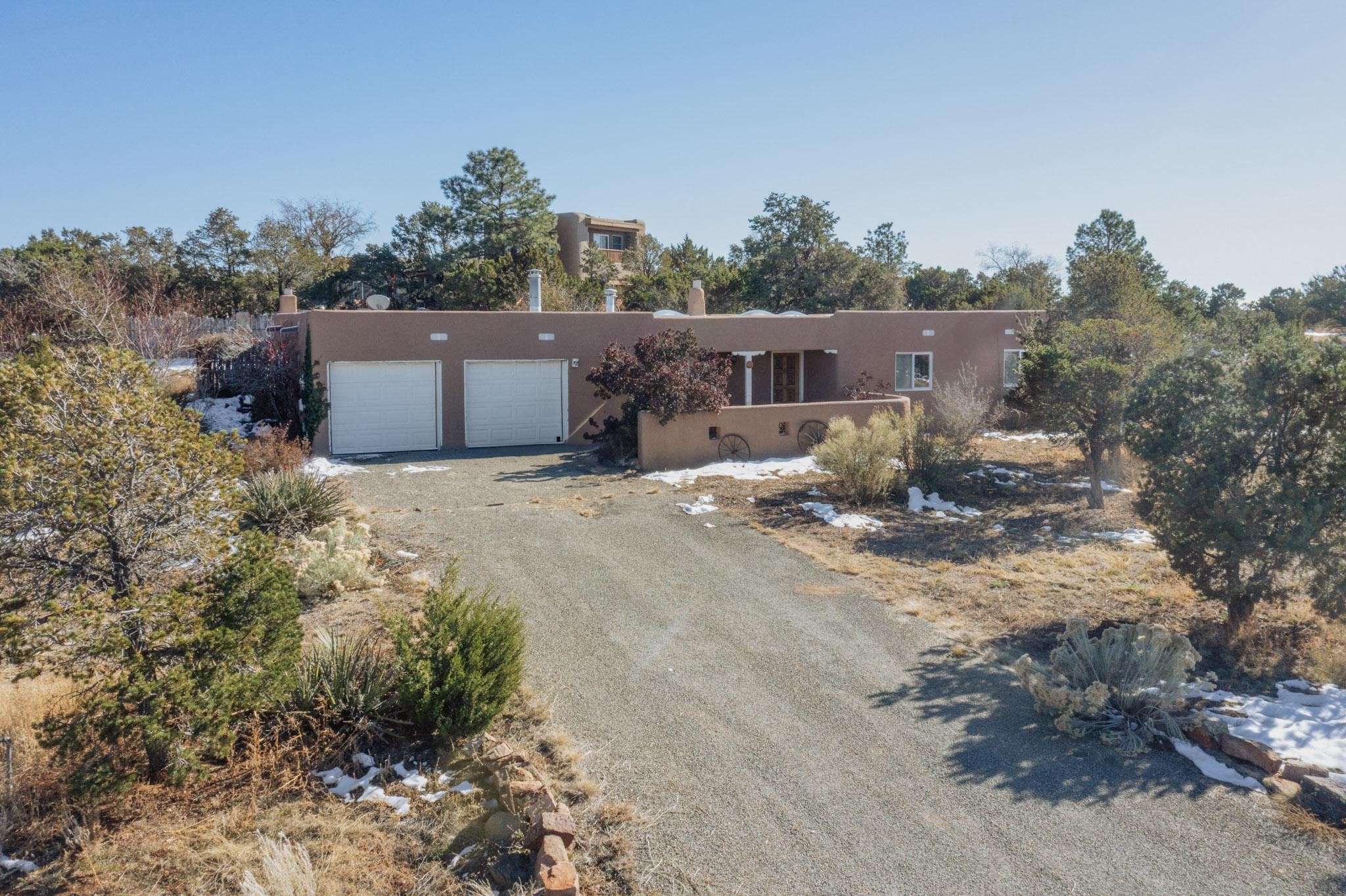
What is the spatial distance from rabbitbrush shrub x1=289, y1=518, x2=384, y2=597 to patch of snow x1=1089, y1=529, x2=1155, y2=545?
9.42 m

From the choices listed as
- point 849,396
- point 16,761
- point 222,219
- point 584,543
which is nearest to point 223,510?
point 16,761

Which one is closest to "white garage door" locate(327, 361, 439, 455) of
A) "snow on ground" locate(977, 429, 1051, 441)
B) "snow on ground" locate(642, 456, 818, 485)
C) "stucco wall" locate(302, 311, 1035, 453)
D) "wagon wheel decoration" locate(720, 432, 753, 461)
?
"stucco wall" locate(302, 311, 1035, 453)

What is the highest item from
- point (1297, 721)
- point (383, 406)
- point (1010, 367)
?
point (1010, 367)

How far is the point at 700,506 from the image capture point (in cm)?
1313

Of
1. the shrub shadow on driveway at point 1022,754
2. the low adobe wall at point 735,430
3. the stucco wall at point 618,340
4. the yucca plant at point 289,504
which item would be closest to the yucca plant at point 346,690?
the shrub shadow on driveway at point 1022,754

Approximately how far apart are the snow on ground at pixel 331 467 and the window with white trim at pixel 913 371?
1384 cm

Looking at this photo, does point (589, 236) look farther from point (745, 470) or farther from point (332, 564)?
point (332, 564)

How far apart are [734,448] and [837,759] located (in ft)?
38.2

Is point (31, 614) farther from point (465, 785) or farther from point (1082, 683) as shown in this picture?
point (1082, 683)

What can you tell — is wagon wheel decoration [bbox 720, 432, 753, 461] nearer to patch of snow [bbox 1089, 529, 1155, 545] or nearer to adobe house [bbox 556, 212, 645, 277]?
patch of snow [bbox 1089, 529, 1155, 545]

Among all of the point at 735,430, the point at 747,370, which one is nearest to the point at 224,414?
the point at 735,430

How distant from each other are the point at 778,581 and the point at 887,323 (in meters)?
14.8

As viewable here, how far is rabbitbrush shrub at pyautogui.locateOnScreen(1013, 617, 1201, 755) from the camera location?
595cm

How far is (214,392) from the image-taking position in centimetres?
2162
